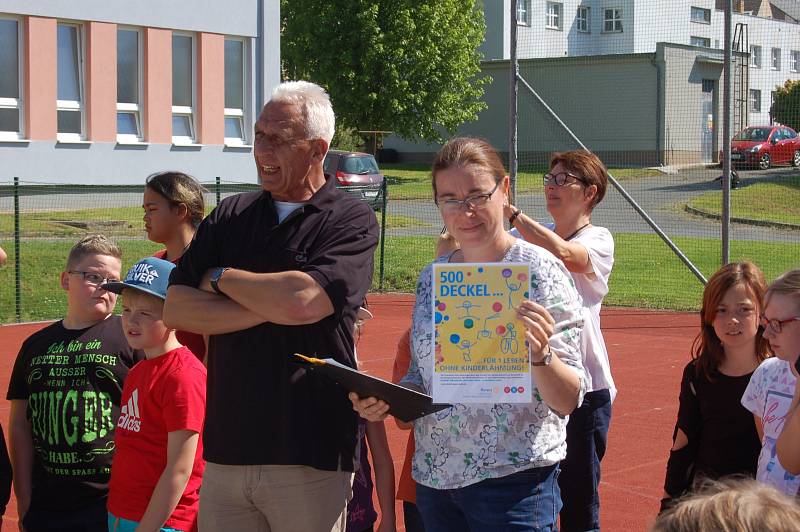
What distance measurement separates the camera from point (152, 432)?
3.85 m

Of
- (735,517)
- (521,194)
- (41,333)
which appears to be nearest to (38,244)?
(521,194)

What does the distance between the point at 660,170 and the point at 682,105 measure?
67.6 inches

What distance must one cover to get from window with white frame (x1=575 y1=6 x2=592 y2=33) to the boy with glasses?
47.0m

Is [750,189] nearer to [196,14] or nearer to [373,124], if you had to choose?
[196,14]

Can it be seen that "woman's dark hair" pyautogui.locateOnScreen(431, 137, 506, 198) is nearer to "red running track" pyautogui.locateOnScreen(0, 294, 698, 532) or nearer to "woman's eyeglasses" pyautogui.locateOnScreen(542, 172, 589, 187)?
"woman's eyeglasses" pyautogui.locateOnScreen(542, 172, 589, 187)

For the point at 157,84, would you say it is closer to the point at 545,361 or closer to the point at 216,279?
the point at 216,279

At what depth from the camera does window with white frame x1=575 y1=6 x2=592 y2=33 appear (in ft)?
165

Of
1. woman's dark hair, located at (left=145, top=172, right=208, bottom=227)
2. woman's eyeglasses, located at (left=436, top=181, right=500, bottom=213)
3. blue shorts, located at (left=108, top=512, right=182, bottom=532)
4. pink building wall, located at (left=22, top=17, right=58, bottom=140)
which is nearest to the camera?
woman's eyeglasses, located at (left=436, top=181, right=500, bottom=213)

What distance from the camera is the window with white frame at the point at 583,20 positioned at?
5031 cm

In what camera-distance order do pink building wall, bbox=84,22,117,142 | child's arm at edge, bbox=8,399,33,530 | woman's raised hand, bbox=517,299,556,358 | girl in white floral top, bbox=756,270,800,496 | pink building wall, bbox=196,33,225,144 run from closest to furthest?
woman's raised hand, bbox=517,299,556,358, girl in white floral top, bbox=756,270,800,496, child's arm at edge, bbox=8,399,33,530, pink building wall, bbox=84,22,117,142, pink building wall, bbox=196,33,225,144

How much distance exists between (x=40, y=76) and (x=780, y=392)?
23701 millimetres

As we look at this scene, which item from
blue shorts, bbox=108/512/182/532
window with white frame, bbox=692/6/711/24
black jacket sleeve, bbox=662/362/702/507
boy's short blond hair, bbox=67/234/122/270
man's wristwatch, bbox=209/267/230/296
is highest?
window with white frame, bbox=692/6/711/24

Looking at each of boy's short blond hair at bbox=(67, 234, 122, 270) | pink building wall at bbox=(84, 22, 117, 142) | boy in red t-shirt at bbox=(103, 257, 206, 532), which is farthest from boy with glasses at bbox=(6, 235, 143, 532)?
pink building wall at bbox=(84, 22, 117, 142)

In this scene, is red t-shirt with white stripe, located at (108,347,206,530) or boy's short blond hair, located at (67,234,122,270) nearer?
red t-shirt with white stripe, located at (108,347,206,530)
